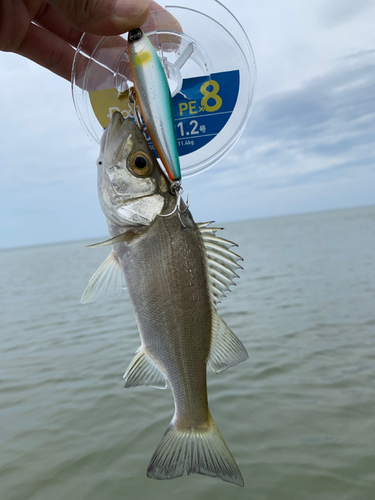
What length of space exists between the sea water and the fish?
182cm

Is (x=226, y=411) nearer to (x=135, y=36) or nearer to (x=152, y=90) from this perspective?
(x=152, y=90)

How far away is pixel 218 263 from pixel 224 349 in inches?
15.8

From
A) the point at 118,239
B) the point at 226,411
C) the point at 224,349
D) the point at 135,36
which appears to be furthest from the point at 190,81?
the point at 226,411

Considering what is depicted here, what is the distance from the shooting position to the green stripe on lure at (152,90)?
1.39 m

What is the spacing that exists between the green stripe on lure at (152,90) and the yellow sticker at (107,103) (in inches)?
16.5

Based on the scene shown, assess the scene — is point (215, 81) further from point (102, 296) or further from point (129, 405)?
point (129, 405)

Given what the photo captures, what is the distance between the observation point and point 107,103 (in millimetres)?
1844

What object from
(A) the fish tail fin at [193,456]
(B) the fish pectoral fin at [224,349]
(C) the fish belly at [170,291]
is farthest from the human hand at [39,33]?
(A) the fish tail fin at [193,456]

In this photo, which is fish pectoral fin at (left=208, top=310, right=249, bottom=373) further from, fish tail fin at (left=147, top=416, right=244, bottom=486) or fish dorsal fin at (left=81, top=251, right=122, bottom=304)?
fish dorsal fin at (left=81, top=251, right=122, bottom=304)

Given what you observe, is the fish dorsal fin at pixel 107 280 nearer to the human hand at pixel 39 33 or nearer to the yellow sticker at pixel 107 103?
the yellow sticker at pixel 107 103

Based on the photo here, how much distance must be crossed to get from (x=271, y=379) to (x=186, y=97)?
4.40 meters

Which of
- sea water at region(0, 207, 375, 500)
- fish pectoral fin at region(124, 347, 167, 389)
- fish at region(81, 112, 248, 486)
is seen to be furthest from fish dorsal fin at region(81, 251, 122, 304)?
sea water at region(0, 207, 375, 500)

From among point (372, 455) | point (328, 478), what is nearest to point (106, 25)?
point (328, 478)

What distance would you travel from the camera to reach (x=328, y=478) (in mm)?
3367
